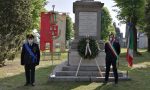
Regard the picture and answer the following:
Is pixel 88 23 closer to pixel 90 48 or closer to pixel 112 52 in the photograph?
pixel 90 48

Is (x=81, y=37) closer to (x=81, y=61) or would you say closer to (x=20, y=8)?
(x=81, y=61)

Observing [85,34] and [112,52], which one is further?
[85,34]

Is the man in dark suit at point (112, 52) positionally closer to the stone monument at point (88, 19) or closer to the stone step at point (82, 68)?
the stone step at point (82, 68)

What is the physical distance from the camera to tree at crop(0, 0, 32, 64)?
27.1m

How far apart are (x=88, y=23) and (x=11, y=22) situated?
351 inches

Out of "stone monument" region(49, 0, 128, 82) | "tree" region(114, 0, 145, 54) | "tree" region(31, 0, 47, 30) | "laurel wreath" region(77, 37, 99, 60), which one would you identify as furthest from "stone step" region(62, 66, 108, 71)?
"tree" region(31, 0, 47, 30)

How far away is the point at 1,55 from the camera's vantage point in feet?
87.0

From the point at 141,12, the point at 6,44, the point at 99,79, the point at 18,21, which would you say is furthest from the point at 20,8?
the point at 141,12

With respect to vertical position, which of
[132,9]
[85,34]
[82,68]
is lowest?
[82,68]

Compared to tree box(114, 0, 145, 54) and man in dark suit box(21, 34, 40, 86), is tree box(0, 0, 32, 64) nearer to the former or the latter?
man in dark suit box(21, 34, 40, 86)

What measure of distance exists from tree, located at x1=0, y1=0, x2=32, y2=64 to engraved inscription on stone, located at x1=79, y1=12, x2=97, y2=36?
8.28 m

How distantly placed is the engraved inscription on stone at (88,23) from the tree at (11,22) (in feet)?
27.2

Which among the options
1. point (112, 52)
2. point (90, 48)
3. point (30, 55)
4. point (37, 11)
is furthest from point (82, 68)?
point (37, 11)

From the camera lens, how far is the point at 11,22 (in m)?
27.4
